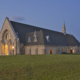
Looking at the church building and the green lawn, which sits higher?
the church building

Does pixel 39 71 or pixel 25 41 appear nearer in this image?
pixel 39 71

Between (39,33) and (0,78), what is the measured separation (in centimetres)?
4093

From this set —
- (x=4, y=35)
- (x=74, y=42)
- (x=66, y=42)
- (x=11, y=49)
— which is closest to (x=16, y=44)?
(x=11, y=49)

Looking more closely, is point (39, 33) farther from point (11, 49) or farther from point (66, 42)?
point (66, 42)

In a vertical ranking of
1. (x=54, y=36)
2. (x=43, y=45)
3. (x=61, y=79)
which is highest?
(x=54, y=36)

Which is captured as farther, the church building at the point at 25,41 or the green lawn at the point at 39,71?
the church building at the point at 25,41

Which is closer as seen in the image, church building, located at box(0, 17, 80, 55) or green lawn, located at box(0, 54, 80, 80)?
green lawn, located at box(0, 54, 80, 80)

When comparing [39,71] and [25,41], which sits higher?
[25,41]

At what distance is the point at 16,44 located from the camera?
170 ft

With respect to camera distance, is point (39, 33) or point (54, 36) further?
point (54, 36)

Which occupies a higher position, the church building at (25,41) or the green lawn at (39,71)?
the church building at (25,41)

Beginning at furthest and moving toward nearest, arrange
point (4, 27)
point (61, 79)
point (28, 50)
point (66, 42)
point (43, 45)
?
point (66, 42), point (4, 27), point (28, 50), point (43, 45), point (61, 79)

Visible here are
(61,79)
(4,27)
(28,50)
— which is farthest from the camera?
(4,27)

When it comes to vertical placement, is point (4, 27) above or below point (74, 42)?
above
